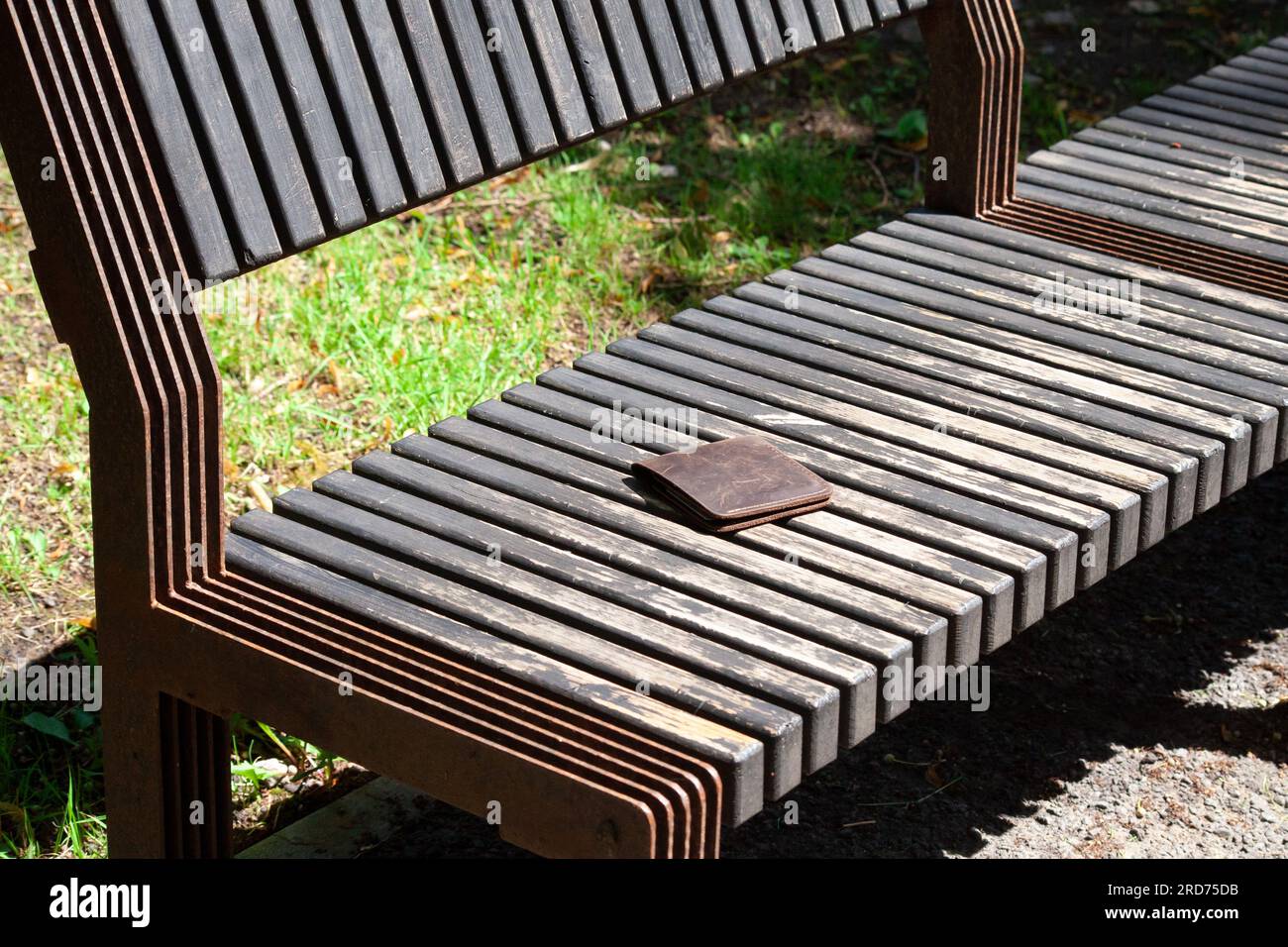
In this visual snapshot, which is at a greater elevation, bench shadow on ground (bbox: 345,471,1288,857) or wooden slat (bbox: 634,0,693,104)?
wooden slat (bbox: 634,0,693,104)

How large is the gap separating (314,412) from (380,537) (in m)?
1.65

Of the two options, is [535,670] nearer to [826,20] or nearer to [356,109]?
[356,109]

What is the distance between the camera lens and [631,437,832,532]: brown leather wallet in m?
2.91

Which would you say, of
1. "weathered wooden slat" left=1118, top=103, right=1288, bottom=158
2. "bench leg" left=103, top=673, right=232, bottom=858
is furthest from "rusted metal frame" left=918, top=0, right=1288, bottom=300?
"bench leg" left=103, top=673, right=232, bottom=858

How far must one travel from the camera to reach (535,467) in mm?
3117

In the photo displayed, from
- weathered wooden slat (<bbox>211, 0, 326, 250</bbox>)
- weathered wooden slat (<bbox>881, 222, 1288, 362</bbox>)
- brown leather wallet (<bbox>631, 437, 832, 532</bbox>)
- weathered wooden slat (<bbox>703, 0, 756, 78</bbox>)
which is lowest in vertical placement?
weathered wooden slat (<bbox>881, 222, 1288, 362</bbox>)

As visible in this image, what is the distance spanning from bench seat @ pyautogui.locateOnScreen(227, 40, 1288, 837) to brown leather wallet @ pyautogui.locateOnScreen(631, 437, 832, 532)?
0.10ft

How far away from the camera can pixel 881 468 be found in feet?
10.2

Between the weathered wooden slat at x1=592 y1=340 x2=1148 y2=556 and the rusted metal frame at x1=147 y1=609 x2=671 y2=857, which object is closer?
the rusted metal frame at x1=147 y1=609 x2=671 y2=857

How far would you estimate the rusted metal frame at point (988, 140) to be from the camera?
13.5ft

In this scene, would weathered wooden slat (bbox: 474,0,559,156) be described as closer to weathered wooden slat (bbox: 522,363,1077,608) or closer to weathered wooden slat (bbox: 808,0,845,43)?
weathered wooden slat (bbox: 522,363,1077,608)

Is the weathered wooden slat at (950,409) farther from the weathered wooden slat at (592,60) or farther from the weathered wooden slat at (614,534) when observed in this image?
the weathered wooden slat at (614,534)

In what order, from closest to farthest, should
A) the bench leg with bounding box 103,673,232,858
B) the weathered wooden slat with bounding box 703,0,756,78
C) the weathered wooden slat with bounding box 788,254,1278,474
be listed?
the bench leg with bounding box 103,673,232,858 < the weathered wooden slat with bounding box 788,254,1278,474 < the weathered wooden slat with bounding box 703,0,756,78

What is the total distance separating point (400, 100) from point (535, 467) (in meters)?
0.68
